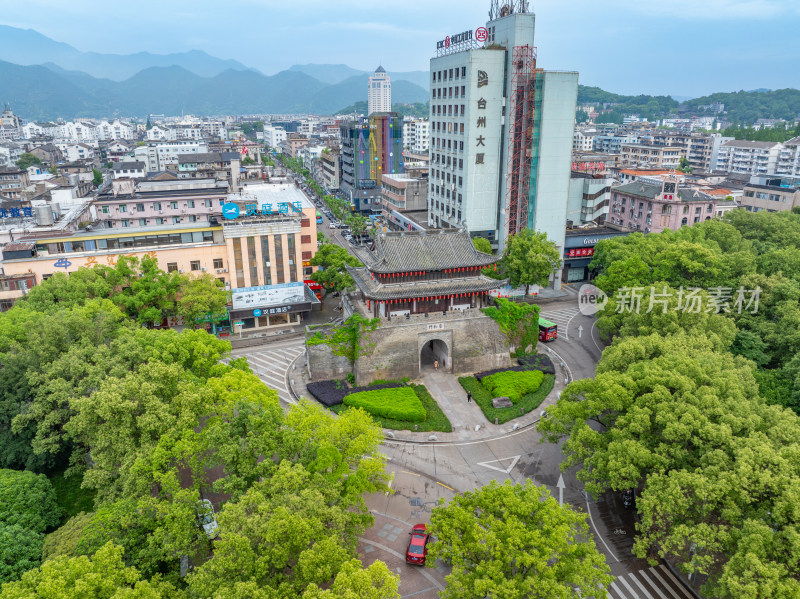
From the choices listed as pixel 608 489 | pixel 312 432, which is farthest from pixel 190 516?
pixel 608 489

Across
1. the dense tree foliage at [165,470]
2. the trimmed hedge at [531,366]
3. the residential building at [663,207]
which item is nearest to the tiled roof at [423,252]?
the trimmed hedge at [531,366]

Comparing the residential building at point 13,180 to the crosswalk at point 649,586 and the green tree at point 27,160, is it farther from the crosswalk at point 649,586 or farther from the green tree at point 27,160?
the crosswalk at point 649,586

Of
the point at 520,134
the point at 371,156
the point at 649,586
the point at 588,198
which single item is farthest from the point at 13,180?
the point at 649,586

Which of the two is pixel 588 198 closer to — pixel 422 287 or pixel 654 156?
pixel 422 287

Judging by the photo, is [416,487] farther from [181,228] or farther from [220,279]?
[181,228]

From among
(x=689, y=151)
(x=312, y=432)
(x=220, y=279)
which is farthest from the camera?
(x=689, y=151)

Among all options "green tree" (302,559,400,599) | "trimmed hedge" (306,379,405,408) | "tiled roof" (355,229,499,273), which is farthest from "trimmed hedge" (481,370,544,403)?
"green tree" (302,559,400,599)
